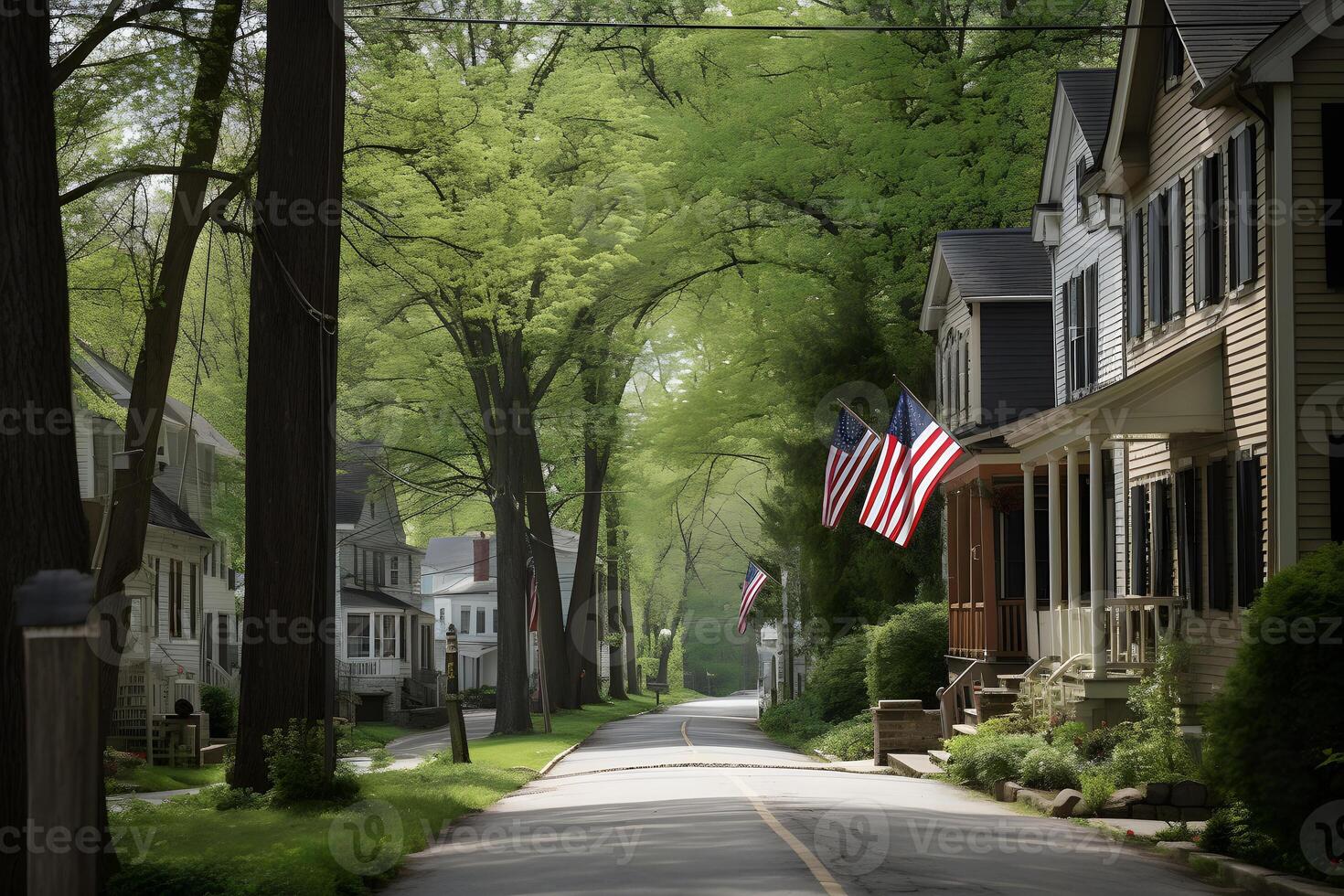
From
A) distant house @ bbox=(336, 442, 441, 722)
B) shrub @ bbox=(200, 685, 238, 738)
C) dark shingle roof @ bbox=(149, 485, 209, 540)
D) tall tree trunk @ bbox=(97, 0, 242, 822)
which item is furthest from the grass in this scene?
distant house @ bbox=(336, 442, 441, 722)

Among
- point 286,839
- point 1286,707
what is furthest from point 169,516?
point 1286,707

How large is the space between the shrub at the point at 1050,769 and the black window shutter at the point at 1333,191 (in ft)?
21.0

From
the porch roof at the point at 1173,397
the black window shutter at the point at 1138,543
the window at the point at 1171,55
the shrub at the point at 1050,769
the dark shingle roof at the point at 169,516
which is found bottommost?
the shrub at the point at 1050,769

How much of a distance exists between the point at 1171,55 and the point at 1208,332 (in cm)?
412

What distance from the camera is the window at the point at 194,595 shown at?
43.2 m

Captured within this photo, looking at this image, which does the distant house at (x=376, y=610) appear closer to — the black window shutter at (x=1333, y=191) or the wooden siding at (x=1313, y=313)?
the wooden siding at (x=1313, y=313)

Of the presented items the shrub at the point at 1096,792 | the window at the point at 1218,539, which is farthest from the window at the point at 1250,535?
the shrub at the point at 1096,792

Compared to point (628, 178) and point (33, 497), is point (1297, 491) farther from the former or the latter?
point (628, 178)

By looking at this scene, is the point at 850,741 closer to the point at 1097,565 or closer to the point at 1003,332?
the point at 1003,332

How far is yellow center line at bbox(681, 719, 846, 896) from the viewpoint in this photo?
10.8m

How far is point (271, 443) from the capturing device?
56.0ft

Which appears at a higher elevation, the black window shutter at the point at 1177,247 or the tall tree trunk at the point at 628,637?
the black window shutter at the point at 1177,247

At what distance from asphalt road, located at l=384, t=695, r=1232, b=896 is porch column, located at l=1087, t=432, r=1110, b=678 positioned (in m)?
2.62

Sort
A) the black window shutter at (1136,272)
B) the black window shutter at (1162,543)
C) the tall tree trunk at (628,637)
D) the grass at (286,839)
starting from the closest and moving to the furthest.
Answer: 1. the grass at (286,839)
2. the black window shutter at (1162,543)
3. the black window shutter at (1136,272)
4. the tall tree trunk at (628,637)
